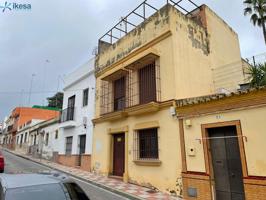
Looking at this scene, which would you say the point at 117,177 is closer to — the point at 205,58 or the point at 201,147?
the point at 201,147

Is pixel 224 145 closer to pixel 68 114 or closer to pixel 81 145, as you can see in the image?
pixel 81 145

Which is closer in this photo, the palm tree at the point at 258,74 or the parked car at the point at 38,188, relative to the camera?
the parked car at the point at 38,188

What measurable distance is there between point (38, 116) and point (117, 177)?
34.3 m

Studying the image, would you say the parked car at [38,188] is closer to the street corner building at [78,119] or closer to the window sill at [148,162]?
the window sill at [148,162]

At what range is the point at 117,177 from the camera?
12.1 metres

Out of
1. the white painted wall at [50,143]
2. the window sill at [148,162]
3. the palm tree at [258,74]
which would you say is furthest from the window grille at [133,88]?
the white painted wall at [50,143]

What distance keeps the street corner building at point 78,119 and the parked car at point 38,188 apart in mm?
11063

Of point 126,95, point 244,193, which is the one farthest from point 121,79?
point 244,193

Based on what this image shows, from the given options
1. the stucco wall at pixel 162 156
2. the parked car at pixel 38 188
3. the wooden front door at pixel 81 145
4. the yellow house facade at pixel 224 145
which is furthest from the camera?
the wooden front door at pixel 81 145

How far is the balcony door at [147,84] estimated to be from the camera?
11.1 m

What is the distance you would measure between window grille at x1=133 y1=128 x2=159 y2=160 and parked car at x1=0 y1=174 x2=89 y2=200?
6538mm

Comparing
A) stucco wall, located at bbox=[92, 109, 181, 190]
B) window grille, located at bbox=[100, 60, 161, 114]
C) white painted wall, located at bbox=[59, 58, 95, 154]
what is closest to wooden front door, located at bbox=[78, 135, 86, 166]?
white painted wall, located at bbox=[59, 58, 95, 154]

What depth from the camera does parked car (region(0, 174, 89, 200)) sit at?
3.38 m

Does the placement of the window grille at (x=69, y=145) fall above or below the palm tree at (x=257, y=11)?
below
